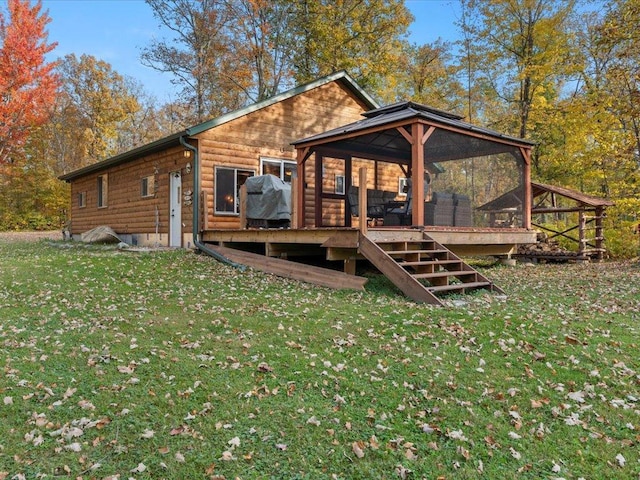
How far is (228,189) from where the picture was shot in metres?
12.1

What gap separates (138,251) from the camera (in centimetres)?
1130

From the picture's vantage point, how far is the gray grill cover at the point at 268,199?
34.8 ft

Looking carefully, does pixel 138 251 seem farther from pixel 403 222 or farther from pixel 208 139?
pixel 403 222

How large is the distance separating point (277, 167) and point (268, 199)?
255 centimetres

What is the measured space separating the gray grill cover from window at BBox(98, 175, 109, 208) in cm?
822

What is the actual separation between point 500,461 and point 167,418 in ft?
7.19

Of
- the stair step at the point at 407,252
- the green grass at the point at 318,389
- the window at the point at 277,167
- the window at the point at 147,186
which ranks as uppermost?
the window at the point at 277,167

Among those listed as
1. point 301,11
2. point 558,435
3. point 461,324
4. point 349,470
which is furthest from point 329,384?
point 301,11

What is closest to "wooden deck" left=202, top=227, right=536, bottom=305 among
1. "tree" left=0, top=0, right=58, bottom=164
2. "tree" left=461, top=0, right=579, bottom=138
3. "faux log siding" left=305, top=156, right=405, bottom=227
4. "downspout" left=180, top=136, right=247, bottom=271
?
"downspout" left=180, top=136, right=247, bottom=271

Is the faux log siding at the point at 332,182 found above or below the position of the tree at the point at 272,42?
below

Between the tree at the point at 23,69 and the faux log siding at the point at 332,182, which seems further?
the tree at the point at 23,69

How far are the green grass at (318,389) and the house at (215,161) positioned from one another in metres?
5.89

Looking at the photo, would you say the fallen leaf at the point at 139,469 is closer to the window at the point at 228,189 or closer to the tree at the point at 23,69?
the window at the point at 228,189

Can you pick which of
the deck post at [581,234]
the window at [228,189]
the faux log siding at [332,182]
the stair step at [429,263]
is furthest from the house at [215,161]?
the stair step at [429,263]
